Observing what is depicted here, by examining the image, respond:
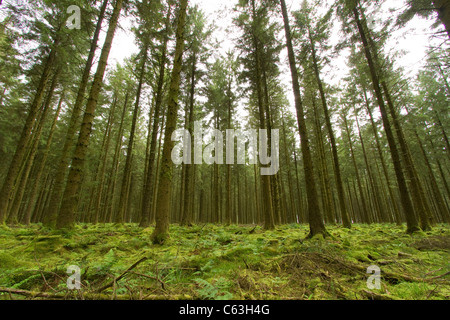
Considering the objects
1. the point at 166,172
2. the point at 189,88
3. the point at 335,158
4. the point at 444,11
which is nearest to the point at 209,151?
the point at 189,88

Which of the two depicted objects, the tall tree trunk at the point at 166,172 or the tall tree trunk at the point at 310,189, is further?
the tall tree trunk at the point at 310,189

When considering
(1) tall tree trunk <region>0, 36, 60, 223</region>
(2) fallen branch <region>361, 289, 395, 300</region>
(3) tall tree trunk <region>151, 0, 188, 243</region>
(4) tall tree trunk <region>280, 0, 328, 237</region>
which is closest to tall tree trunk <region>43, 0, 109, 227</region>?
(1) tall tree trunk <region>0, 36, 60, 223</region>

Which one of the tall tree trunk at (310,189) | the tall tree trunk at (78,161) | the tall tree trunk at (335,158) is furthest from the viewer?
the tall tree trunk at (335,158)

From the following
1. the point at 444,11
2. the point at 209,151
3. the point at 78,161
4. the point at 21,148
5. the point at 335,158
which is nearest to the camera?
the point at 444,11

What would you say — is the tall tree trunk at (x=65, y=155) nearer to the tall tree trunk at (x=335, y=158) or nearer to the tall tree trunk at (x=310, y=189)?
the tall tree trunk at (x=310, y=189)

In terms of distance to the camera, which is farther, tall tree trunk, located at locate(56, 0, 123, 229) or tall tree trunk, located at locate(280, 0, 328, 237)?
tall tree trunk, located at locate(280, 0, 328, 237)

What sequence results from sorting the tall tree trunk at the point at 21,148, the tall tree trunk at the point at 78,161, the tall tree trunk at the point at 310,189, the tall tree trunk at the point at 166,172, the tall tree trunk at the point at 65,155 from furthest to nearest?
the tall tree trunk at the point at 21,148
the tall tree trunk at the point at 65,155
the tall tree trunk at the point at 310,189
the tall tree trunk at the point at 78,161
the tall tree trunk at the point at 166,172

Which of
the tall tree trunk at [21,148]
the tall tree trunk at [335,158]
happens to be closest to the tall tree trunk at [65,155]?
the tall tree trunk at [21,148]

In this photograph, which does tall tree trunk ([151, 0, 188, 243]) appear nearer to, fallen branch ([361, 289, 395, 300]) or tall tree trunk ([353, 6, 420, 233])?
fallen branch ([361, 289, 395, 300])

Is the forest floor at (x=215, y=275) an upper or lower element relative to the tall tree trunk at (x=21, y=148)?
lower

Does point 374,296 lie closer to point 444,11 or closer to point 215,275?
point 215,275

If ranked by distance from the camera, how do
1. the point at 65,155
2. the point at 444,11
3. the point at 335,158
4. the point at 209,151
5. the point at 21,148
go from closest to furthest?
the point at 444,11
the point at 65,155
the point at 21,148
the point at 335,158
the point at 209,151

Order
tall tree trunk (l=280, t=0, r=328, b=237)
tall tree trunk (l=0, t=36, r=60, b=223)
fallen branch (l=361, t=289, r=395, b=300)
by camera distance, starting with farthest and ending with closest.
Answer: tall tree trunk (l=0, t=36, r=60, b=223), tall tree trunk (l=280, t=0, r=328, b=237), fallen branch (l=361, t=289, r=395, b=300)
